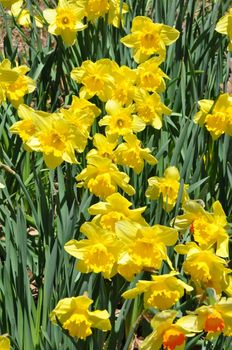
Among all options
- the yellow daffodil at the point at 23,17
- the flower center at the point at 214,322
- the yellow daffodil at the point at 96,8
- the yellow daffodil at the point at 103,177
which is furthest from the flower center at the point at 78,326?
the yellow daffodil at the point at 23,17

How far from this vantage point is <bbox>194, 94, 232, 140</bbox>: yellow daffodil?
8.16 ft

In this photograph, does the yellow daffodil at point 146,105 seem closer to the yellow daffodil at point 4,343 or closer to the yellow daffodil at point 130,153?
the yellow daffodil at point 130,153

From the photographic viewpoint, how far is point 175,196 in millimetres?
2262

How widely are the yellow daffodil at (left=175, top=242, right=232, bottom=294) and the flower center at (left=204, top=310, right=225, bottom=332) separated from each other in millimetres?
146

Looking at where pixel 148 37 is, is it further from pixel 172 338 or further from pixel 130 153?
pixel 172 338

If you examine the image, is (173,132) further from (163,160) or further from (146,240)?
(146,240)

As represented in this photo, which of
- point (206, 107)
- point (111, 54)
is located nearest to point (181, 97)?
point (111, 54)

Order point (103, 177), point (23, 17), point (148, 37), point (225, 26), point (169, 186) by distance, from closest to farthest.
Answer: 1. point (103, 177)
2. point (169, 186)
3. point (225, 26)
4. point (148, 37)
5. point (23, 17)

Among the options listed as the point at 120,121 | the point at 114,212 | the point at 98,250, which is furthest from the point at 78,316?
the point at 120,121

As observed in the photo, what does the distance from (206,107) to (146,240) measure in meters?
0.89

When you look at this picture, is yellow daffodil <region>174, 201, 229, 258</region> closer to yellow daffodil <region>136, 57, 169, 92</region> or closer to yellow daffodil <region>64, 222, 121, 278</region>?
yellow daffodil <region>64, 222, 121, 278</region>

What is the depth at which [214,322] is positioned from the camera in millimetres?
1716

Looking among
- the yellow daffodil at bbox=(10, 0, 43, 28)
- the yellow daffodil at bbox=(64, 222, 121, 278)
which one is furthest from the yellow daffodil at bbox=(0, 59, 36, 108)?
the yellow daffodil at bbox=(10, 0, 43, 28)

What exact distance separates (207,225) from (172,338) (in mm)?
409
